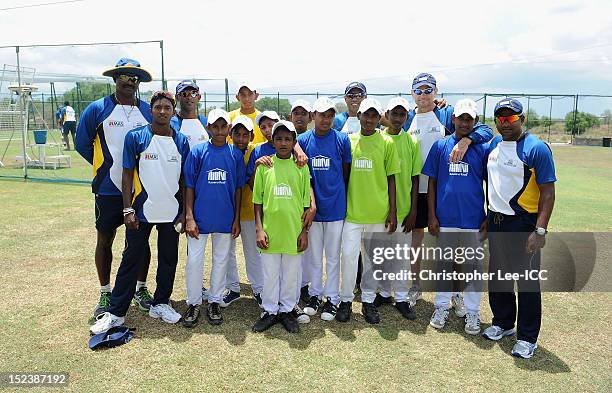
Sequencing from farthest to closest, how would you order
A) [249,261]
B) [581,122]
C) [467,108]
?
[581,122] < [249,261] < [467,108]

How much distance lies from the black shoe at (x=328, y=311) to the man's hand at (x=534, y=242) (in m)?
1.90

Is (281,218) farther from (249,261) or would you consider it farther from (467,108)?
(467,108)

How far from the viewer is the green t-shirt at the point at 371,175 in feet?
14.6

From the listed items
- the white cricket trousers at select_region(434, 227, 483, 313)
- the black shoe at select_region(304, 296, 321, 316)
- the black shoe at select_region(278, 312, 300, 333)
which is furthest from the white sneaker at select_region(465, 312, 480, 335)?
the black shoe at select_region(278, 312, 300, 333)

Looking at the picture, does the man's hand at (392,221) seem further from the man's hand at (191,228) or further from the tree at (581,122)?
the tree at (581,122)

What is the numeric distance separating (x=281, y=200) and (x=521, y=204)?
2.06 meters

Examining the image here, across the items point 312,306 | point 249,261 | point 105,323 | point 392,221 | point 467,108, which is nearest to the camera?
point 105,323

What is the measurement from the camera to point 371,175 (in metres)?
4.44

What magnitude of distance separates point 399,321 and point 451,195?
4.43 feet

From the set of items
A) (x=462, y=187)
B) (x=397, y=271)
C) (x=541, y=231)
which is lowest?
(x=397, y=271)

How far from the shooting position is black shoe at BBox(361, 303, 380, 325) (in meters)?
4.48

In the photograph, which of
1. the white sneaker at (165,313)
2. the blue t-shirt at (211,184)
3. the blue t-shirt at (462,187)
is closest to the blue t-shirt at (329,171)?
the blue t-shirt at (211,184)

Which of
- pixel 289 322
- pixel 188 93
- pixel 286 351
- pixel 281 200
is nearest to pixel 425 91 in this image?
pixel 281 200

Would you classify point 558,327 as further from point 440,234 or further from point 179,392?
point 179,392
